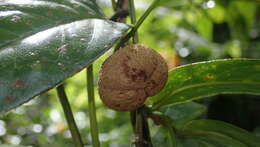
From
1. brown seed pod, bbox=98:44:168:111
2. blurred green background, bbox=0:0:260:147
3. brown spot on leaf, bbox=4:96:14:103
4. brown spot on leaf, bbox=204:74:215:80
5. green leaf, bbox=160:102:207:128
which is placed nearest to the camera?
brown spot on leaf, bbox=4:96:14:103

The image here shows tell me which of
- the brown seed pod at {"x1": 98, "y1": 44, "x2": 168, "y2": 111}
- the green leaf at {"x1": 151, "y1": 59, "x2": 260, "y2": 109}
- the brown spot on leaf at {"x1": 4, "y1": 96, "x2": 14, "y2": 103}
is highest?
the brown spot on leaf at {"x1": 4, "y1": 96, "x2": 14, "y2": 103}

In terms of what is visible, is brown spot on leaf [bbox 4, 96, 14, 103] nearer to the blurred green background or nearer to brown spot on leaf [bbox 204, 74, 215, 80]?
brown spot on leaf [bbox 204, 74, 215, 80]

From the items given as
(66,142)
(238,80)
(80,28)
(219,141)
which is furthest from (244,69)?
(66,142)

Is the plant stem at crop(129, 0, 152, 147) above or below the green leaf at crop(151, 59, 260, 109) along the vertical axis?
below

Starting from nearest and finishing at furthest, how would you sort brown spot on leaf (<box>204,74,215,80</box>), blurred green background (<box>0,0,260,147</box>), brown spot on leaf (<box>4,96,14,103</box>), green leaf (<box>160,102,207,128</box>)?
brown spot on leaf (<box>4,96,14,103</box>), brown spot on leaf (<box>204,74,215,80</box>), green leaf (<box>160,102,207,128</box>), blurred green background (<box>0,0,260,147</box>)

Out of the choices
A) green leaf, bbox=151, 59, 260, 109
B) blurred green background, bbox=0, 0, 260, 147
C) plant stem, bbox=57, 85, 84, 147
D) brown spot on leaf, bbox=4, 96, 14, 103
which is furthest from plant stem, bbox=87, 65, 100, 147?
→ blurred green background, bbox=0, 0, 260, 147

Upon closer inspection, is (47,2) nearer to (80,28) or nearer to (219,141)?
(80,28)

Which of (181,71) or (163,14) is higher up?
(181,71)

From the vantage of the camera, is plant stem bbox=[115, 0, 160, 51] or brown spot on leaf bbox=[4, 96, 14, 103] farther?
plant stem bbox=[115, 0, 160, 51]
